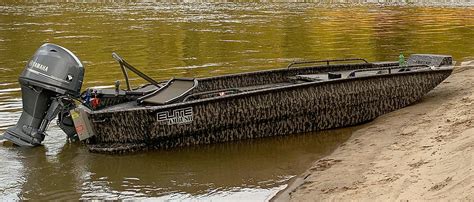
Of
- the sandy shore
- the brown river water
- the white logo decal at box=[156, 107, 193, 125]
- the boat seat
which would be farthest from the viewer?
the boat seat

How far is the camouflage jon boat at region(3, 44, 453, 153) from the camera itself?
1002 cm

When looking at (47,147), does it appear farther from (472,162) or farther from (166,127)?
(472,162)

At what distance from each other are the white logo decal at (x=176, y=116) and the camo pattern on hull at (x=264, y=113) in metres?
0.02

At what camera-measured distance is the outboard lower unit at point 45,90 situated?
396 inches

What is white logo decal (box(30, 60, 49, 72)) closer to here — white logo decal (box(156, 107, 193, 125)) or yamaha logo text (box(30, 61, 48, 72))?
yamaha logo text (box(30, 61, 48, 72))

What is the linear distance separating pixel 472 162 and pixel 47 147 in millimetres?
7139

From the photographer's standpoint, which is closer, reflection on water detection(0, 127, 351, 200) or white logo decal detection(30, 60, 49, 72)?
reflection on water detection(0, 127, 351, 200)

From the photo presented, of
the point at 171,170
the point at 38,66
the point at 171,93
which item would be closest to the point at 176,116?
the point at 171,93

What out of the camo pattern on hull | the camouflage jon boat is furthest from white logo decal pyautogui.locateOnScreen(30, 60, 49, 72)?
the camo pattern on hull

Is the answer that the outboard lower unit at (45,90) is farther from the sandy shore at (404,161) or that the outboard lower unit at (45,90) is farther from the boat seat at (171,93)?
the sandy shore at (404,161)

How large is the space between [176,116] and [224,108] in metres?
0.88

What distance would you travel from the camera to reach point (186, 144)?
34.5ft

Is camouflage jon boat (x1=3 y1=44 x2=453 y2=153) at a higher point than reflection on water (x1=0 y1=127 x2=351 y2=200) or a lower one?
higher

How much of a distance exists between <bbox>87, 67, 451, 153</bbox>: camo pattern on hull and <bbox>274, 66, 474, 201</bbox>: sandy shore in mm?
421
